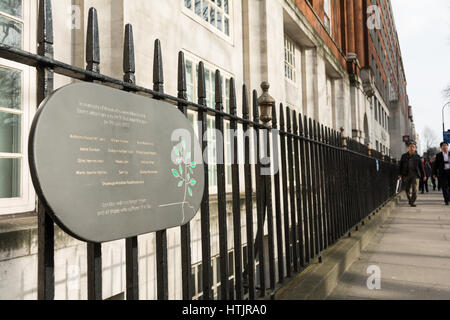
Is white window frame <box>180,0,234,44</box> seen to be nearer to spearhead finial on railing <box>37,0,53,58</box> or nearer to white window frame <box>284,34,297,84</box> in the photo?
white window frame <box>284,34,297,84</box>

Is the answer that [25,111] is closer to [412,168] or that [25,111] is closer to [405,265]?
[405,265]

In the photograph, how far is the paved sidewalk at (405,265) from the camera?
137 inches

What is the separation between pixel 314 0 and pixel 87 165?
15.3 metres

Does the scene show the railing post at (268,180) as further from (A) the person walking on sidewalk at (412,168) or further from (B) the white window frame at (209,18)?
(A) the person walking on sidewalk at (412,168)

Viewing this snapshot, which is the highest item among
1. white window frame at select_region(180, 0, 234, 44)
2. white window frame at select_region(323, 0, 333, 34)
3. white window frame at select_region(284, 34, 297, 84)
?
white window frame at select_region(323, 0, 333, 34)

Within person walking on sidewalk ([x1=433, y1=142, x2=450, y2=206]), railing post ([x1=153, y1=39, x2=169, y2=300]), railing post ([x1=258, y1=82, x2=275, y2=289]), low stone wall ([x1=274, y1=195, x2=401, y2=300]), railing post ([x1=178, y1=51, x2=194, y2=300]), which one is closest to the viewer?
railing post ([x1=153, y1=39, x2=169, y2=300])

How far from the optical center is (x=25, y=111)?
3.66 m

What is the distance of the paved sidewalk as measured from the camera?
348cm

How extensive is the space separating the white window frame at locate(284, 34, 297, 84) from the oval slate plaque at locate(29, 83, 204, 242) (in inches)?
442

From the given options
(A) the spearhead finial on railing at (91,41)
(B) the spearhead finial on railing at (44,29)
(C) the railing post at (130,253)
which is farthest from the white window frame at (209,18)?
(B) the spearhead finial on railing at (44,29)

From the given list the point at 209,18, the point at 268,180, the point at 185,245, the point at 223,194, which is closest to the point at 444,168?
the point at 209,18

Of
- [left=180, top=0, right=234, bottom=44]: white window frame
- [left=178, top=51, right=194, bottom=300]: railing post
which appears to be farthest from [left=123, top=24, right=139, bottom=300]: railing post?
[left=180, top=0, right=234, bottom=44]: white window frame
